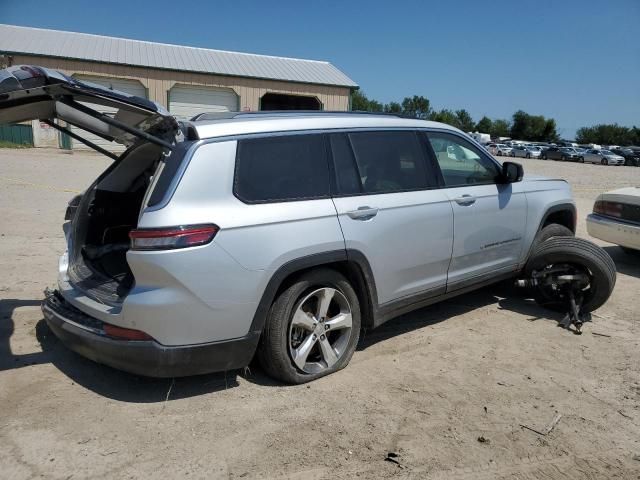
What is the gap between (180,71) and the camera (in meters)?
29.5

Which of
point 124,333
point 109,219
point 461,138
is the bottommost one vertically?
point 124,333

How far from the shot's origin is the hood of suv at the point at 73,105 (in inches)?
118

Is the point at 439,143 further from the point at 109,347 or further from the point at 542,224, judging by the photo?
the point at 109,347

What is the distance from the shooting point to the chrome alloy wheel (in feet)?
11.8

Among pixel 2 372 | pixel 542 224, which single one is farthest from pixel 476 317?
pixel 2 372

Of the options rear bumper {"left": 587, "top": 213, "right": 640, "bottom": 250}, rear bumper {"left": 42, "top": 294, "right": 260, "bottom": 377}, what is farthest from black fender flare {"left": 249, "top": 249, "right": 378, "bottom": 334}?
rear bumper {"left": 587, "top": 213, "right": 640, "bottom": 250}

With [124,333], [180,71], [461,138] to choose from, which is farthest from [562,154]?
[124,333]

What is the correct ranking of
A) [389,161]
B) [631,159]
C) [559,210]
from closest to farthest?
[389,161], [559,210], [631,159]

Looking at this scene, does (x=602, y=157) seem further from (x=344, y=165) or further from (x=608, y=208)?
(x=344, y=165)

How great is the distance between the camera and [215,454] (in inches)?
114

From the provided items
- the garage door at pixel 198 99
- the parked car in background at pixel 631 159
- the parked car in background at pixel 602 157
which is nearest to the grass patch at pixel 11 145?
the garage door at pixel 198 99

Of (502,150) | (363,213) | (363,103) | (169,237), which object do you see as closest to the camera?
(169,237)

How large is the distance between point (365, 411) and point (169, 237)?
63.2 inches

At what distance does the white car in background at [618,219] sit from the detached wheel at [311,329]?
4759 mm
